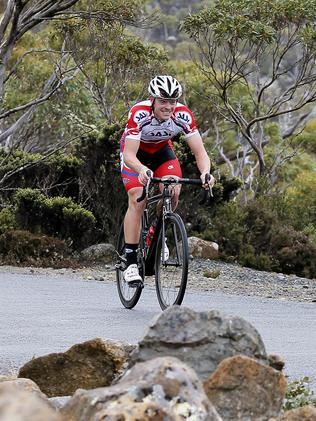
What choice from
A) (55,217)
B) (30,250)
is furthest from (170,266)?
(55,217)

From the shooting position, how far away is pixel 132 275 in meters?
9.87

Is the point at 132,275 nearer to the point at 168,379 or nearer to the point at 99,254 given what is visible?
the point at 168,379

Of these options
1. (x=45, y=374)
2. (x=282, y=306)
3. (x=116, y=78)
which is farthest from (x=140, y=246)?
(x=116, y=78)

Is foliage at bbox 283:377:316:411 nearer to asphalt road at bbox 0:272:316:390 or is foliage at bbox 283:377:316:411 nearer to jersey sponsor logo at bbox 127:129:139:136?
asphalt road at bbox 0:272:316:390

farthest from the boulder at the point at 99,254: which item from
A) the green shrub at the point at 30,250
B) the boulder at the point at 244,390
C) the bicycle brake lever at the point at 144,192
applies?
the boulder at the point at 244,390

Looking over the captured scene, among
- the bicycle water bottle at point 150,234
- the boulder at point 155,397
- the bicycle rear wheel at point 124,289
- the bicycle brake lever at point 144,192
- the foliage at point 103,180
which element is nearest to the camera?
the boulder at point 155,397

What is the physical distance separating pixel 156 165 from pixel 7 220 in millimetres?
7831

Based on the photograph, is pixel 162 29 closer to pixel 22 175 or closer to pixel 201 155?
pixel 22 175

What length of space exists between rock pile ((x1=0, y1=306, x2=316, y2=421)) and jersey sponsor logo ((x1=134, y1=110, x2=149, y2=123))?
4080 mm

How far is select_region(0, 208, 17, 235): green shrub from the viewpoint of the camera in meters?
17.0

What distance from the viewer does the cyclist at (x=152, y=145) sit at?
365 inches

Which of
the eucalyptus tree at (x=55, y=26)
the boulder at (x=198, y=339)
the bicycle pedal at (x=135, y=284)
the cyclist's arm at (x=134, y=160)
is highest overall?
the eucalyptus tree at (x=55, y=26)

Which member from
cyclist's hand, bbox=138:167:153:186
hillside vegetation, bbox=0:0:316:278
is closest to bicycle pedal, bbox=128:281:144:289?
cyclist's hand, bbox=138:167:153:186

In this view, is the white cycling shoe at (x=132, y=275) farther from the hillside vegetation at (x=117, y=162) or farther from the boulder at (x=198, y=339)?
the hillside vegetation at (x=117, y=162)
